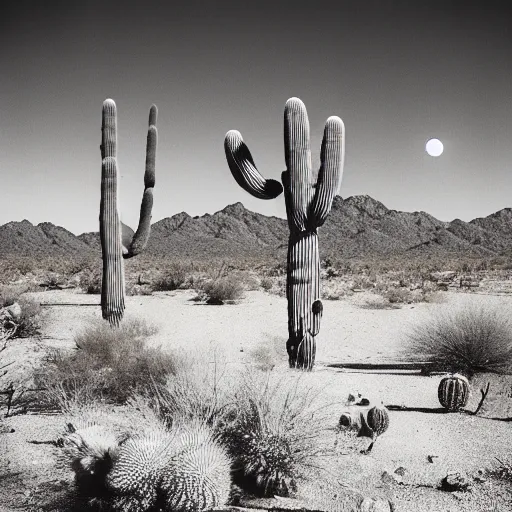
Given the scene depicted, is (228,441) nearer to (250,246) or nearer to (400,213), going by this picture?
(250,246)

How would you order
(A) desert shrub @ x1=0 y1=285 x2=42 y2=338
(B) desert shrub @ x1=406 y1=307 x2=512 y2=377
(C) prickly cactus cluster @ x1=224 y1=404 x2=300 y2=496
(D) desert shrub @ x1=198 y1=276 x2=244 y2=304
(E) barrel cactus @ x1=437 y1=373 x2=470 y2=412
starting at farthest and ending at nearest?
1. (D) desert shrub @ x1=198 y1=276 x2=244 y2=304
2. (A) desert shrub @ x1=0 y1=285 x2=42 y2=338
3. (B) desert shrub @ x1=406 y1=307 x2=512 y2=377
4. (E) barrel cactus @ x1=437 y1=373 x2=470 y2=412
5. (C) prickly cactus cluster @ x1=224 y1=404 x2=300 y2=496

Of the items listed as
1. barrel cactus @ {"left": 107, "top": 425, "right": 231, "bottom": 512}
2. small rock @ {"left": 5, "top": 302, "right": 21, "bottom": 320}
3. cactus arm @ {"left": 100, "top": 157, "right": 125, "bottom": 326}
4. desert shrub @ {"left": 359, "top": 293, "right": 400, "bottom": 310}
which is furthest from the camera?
desert shrub @ {"left": 359, "top": 293, "right": 400, "bottom": 310}

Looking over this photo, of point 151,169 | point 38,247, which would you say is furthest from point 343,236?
point 151,169

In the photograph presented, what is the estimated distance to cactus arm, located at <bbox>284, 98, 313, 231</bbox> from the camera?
8.21 metres

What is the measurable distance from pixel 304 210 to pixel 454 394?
356 cm

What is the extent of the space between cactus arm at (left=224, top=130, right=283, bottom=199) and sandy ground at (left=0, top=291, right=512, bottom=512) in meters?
2.77

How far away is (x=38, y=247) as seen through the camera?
79.9 meters

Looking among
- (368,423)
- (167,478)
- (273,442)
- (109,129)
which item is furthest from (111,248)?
(167,478)

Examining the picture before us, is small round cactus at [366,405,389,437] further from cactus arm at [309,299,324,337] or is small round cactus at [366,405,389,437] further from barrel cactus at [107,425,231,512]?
cactus arm at [309,299,324,337]

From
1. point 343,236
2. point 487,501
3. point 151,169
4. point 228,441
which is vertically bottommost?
point 487,501

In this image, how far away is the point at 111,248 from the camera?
1220cm

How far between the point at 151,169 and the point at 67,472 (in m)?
10.5

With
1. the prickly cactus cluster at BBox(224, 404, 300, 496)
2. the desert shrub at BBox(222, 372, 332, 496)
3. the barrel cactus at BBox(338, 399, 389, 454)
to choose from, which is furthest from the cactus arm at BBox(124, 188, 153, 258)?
the prickly cactus cluster at BBox(224, 404, 300, 496)

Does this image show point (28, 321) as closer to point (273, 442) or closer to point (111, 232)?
point (111, 232)
